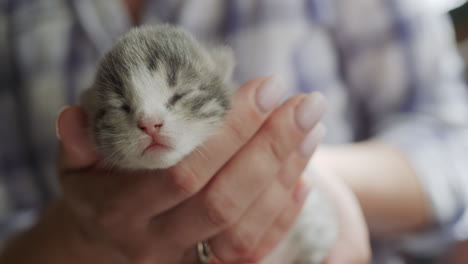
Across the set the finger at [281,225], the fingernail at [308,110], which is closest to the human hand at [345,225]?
the finger at [281,225]

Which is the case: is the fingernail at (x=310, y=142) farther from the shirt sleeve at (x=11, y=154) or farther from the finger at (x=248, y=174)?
the shirt sleeve at (x=11, y=154)

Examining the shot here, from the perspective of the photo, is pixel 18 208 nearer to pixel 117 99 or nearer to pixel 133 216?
pixel 133 216

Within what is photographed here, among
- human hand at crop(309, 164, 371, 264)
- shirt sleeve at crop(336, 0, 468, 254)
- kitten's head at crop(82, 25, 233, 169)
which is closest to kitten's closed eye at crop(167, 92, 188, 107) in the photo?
kitten's head at crop(82, 25, 233, 169)

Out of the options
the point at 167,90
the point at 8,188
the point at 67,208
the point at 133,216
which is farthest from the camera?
the point at 8,188

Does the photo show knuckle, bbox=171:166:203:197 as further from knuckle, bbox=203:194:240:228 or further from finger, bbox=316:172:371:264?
finger, bbox=316:172:371:264

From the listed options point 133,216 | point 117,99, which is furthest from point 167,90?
point 133,216

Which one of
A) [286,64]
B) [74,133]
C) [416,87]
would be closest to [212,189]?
[74,133]

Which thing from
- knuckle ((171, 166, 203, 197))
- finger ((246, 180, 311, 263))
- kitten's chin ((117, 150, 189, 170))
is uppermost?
kitten's chin ((117, 150, 189, 170))
